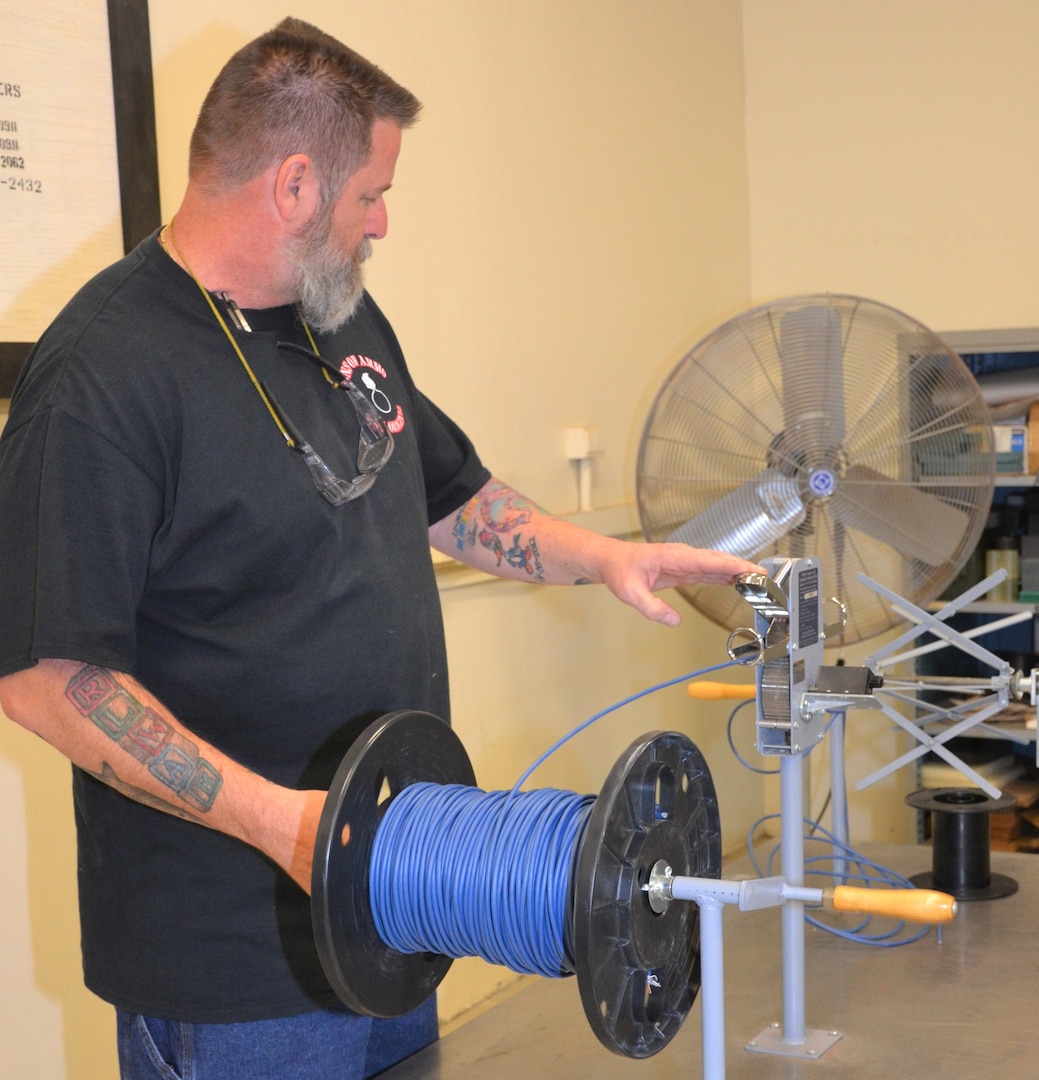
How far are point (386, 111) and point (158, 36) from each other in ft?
2.55

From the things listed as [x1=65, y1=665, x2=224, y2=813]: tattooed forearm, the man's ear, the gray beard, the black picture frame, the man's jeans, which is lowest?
the man's jeans

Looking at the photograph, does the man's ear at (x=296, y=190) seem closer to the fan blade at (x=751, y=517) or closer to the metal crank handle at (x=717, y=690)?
the metal crank handle at (x=717, y=690)

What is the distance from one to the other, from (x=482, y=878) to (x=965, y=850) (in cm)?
119

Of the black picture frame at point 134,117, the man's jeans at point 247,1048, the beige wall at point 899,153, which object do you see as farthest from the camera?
the beige wall at point 899,153

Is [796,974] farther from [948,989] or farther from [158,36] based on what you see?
[158,36]

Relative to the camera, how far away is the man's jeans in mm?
1406

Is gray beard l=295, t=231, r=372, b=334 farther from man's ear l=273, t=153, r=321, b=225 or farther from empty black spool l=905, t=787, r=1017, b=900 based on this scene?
empty black spool l=905, t=787, r=1017, b=900

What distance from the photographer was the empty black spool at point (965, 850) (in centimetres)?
210

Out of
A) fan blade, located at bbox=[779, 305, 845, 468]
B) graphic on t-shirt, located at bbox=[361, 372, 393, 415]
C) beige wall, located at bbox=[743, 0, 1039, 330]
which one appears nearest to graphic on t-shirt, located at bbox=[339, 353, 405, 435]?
graphic on t-shirt, located at bbox=[361, 372, 393, 415]

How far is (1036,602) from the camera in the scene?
317cm

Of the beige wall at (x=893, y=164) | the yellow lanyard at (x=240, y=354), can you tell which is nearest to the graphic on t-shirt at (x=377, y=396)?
the yellow lanyard at (x=240, y=354)

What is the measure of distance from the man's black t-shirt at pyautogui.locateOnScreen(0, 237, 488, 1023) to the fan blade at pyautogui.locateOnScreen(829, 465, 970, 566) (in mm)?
1307

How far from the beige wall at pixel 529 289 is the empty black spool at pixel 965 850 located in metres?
1.02

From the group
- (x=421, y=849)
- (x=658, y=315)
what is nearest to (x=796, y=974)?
(x=421, y=849)
